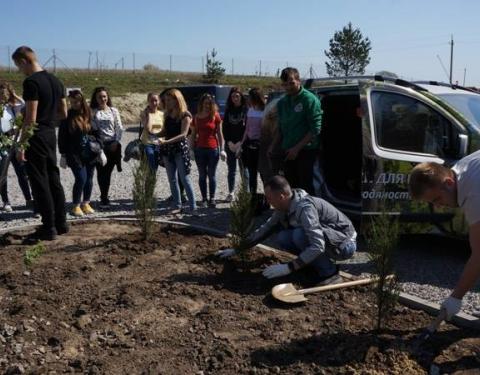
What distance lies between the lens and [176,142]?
7.77 meters

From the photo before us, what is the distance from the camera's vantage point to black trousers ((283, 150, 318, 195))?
638 cm

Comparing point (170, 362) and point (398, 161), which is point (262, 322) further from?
point (398, 161)

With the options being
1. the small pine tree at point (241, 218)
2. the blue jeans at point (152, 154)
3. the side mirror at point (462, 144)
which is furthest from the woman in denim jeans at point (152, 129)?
the side mirror at point (462, 144)

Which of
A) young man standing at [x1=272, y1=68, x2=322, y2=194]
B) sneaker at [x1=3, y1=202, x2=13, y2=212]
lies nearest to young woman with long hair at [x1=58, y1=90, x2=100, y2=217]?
sneaker at [x1=3, y1=202, x2=13, y2=212]

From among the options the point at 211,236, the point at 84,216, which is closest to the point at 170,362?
the point at 211,236

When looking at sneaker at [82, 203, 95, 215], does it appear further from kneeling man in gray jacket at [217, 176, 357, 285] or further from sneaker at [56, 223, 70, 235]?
kneeling man in gray jacket at [217, 176, 357, 285]

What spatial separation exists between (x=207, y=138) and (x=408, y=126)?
3.09 m

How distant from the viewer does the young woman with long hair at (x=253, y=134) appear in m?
8.12

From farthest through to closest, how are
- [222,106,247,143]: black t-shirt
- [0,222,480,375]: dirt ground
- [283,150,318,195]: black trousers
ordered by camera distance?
1. [222,106,247,143]: black t-shirt
2. [283,150,318,195]: black trousers
3. [0,222,480,375]: dirt ground

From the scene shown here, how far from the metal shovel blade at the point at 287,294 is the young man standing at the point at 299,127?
6.98 feet

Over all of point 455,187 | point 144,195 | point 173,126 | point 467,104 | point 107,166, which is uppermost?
point 467,104

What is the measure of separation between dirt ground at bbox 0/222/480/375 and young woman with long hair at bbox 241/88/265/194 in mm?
2829

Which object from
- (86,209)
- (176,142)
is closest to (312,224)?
(176,142)

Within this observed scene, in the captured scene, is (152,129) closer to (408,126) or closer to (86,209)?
(86,209)
